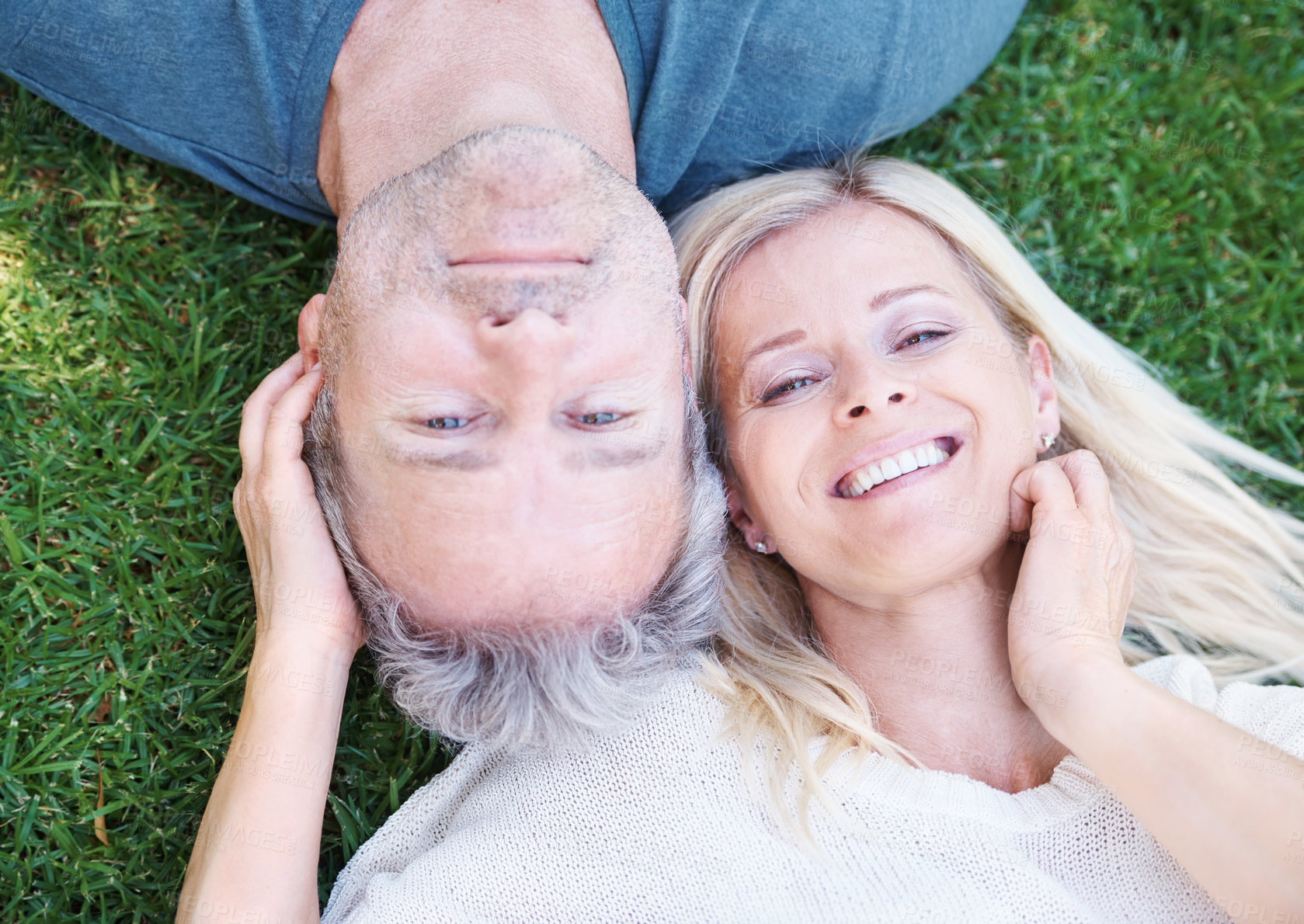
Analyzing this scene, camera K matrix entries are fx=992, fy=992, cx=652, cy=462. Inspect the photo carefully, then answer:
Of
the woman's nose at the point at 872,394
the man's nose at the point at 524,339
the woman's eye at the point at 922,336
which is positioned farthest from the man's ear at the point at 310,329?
the woman's eye at the point at 922,336

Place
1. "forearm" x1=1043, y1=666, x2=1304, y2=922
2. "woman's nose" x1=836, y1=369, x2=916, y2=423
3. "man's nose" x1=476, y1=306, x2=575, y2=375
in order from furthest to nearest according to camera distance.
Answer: "woman's nose" x1=836, y1=369, x2=916, y2=423 → "forearm" x1=1043, y1=666, x2=1304, y2=922 → "man's nose" x1=476, y1=306, x2=575, y2=375

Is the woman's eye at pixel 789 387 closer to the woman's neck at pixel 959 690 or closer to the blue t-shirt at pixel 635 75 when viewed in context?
the woman's neck at pixel 959 690

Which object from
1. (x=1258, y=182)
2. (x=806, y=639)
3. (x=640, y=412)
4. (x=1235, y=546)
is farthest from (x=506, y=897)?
(x=1258, y=182)

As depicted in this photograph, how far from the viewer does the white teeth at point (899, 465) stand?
8.82 ft

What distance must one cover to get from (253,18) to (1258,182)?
11.9 feet

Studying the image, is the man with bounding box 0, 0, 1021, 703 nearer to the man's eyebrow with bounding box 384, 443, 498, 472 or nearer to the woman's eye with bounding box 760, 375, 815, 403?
the man's eyebrow with bounding box 384, 443, 498, 472

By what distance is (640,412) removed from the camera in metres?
2.42

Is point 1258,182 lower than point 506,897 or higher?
higher

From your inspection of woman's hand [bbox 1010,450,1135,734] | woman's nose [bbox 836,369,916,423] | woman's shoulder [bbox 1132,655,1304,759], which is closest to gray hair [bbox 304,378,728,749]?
woman's nose [bbox 836,369,916,423]

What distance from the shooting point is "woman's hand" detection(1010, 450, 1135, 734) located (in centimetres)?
269

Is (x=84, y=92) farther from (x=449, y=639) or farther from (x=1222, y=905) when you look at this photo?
(x=1222, y=905)

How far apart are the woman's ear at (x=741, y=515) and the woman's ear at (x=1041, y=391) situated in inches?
33.8

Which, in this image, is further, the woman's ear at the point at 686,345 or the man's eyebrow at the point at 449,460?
the woman's ear at the point at 686,345

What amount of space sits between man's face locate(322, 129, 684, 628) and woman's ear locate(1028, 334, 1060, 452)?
120cm
